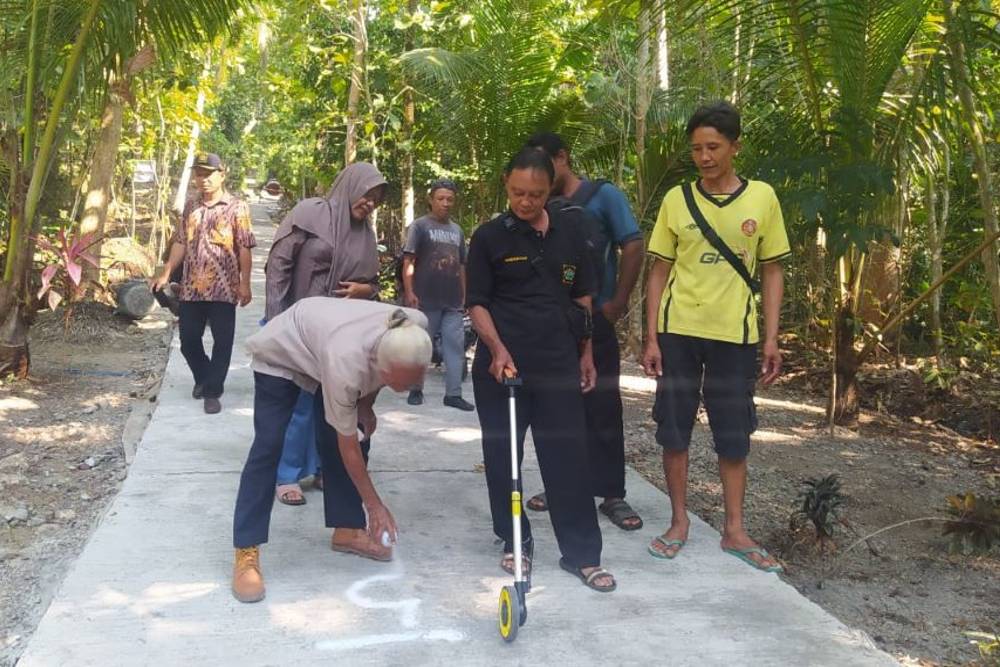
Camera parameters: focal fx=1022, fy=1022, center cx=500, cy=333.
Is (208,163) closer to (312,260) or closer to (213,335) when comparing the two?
(213,335)

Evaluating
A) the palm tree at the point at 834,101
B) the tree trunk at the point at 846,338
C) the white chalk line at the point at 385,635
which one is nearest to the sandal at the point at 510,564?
the white chalk line at the point at 385,635

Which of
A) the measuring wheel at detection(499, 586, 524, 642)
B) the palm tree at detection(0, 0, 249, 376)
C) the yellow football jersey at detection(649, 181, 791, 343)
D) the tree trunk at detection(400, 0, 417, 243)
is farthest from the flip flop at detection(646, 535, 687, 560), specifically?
the tree trunk at detection(400, 0, 417, 243)

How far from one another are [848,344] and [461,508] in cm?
348

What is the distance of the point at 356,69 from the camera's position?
1212cm

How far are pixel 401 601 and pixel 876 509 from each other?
309 cm

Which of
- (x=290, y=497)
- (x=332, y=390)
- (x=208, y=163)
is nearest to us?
(x=332, y=390)

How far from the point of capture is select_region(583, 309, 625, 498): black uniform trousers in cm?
463

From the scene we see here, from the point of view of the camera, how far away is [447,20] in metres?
12.1

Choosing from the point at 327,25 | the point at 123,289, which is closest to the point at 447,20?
the point at 327,25

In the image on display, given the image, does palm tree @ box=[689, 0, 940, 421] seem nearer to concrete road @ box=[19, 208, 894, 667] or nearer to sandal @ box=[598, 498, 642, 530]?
sandal @ box=[598, 498, 642, 530]

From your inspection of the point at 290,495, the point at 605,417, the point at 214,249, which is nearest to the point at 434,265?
the point at 214,249

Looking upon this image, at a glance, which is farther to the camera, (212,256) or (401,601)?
(212,256)

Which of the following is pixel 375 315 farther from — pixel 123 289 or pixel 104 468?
pixel 123 289

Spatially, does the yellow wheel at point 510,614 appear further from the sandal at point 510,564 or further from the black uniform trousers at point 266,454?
the black uniform trousers at point 266,454
